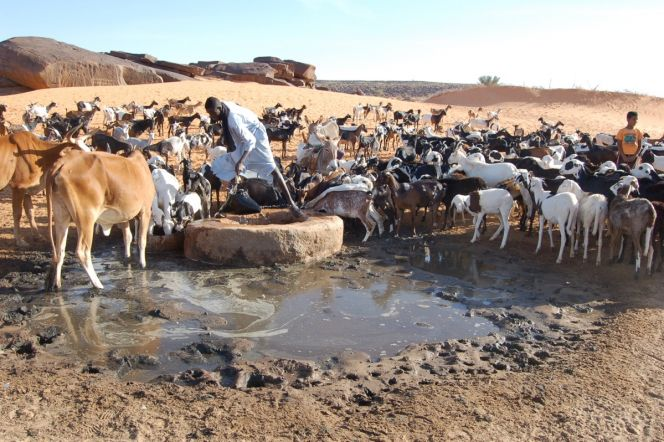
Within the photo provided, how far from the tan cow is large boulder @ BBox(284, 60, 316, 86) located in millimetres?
47875

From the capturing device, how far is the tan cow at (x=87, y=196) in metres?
7.29

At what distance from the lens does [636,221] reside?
8688mm

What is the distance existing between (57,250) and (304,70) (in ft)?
163

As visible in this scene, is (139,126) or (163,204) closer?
(163,204)

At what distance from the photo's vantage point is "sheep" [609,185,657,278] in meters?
8.65

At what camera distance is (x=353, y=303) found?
25.4ft

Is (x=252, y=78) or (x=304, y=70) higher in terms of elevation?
(x=304, y=70)

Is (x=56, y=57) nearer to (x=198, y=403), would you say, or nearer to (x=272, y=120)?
(x=272, y=120)

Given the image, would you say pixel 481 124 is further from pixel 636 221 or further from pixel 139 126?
pixel 636 221

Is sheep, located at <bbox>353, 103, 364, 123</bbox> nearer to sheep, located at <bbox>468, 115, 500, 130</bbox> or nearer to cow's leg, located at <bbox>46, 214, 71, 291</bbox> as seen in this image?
sheep, located at <bbox>468, 115, 500, 130</bbox>

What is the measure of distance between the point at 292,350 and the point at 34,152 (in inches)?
218

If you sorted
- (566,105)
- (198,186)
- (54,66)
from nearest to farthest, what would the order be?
(198,186) → (54,66) → (566,105)

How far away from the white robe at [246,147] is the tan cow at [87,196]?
5.47 ft

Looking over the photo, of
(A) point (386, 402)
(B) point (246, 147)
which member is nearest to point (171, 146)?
(B) point (246, 147)
